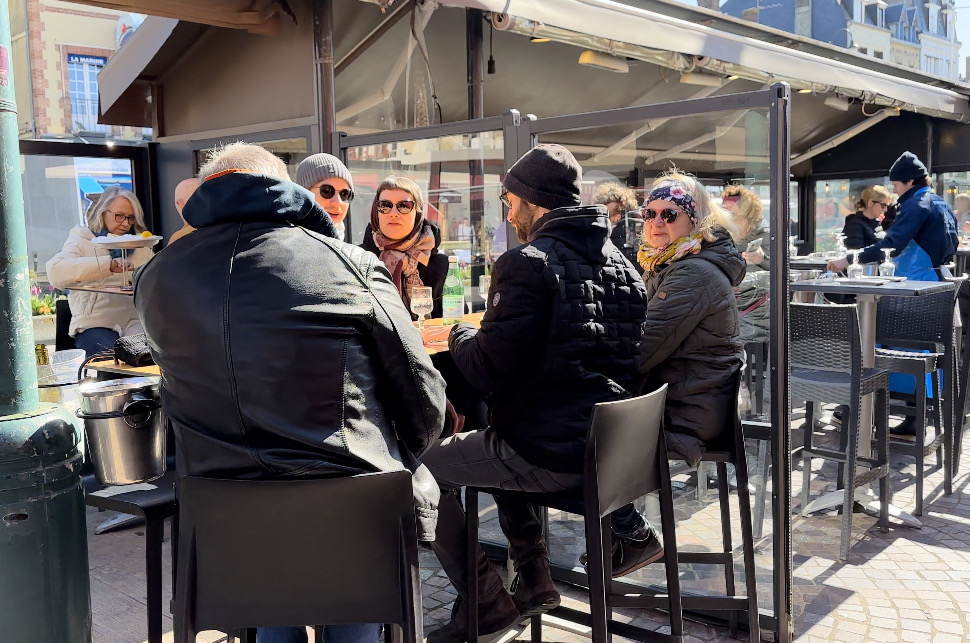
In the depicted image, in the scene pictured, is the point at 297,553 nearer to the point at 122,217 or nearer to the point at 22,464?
the point at 22,464

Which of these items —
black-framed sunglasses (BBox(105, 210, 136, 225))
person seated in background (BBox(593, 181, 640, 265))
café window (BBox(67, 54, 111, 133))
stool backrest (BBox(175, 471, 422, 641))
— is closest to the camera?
stool backrest (BBox(175, 471, 422, 641))

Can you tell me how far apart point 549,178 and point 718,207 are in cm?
77

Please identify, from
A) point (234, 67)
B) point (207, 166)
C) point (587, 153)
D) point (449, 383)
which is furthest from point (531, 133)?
point (234, 67)

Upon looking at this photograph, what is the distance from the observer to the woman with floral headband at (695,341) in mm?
2900

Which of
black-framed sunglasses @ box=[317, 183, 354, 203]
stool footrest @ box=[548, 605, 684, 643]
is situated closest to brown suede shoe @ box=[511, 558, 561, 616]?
stool footrest @ box=[548, 605, 684, 643]

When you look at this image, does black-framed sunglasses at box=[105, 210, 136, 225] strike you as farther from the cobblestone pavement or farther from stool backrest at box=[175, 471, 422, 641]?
stool backrest at box=[175, 471, 422, 641]

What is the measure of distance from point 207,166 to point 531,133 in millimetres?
1796

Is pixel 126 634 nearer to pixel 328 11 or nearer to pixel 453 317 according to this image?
pixel 453 317

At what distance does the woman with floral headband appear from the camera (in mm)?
2900

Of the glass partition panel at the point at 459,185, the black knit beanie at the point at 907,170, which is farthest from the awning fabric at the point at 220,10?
the black knit beanie at the point at 907,170

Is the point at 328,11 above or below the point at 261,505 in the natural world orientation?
above

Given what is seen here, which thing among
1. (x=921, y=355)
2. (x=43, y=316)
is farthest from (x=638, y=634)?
(x=43, y=316)

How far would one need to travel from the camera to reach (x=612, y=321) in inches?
104

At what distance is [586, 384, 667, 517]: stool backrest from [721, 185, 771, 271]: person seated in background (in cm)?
→ 77
